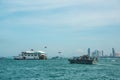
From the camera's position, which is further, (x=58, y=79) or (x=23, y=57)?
(x=23, y=57)

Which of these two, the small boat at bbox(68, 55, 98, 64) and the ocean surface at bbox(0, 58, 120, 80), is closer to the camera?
the ocean surface at bbox(0, 58, 120, 80)

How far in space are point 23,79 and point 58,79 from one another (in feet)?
19.1

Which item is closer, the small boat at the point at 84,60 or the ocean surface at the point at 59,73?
the ocean surface at the point at 59,73

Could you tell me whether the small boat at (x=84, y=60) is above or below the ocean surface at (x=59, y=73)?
above

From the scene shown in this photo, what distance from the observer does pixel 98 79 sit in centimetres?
5275

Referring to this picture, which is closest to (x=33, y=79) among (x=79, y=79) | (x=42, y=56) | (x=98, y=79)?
(x=79, y=79)

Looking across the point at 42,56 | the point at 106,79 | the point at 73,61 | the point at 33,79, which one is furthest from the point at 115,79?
the point at 42,56

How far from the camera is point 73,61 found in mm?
123625

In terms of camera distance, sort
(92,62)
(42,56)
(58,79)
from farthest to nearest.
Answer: (42,56) < (92,62) < (58,79)

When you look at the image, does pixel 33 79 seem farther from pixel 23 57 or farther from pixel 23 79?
pixel 23 57

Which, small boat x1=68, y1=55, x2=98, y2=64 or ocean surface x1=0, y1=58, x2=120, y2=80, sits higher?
small boat x1=68, y1=55, x2=98, y2=64

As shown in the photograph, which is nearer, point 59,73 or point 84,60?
point 59,73

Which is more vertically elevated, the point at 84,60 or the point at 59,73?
the point at 84,60

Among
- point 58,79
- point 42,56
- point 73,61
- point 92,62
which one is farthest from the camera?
point 42,56
